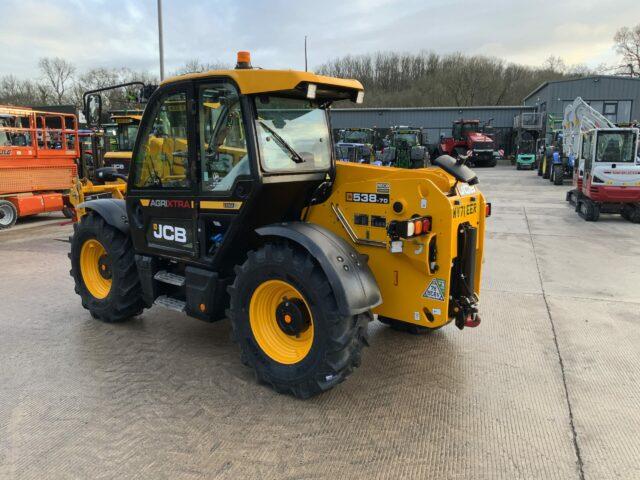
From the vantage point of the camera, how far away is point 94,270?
528 cm

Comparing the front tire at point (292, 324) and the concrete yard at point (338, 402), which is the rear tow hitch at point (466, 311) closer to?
the concrete yard at point (338, 402)

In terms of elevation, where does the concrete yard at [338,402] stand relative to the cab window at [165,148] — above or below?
below

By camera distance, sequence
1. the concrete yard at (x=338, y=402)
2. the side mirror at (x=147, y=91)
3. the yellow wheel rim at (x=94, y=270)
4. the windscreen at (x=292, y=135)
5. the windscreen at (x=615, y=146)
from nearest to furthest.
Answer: the concrete yard at (x=338, y=402) < the windscreen at (x=292, y=135) < the side mirror at (x=147, y=91) < the yellow wheel rim at (x=94, y=270) < the windscreen at (x=615, y=146)

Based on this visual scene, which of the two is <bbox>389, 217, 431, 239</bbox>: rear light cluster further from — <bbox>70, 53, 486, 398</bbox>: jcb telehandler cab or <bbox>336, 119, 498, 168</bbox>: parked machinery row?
<bbox>336, 119, 498, 168</bbox>: parked machinery row

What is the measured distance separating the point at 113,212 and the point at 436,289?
3.20 metres

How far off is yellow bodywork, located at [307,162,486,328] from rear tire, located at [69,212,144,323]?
6.30 feet

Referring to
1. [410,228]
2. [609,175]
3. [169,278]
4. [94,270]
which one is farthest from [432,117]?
[410,228]

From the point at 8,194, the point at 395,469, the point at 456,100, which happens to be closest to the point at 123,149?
the point at 8,194

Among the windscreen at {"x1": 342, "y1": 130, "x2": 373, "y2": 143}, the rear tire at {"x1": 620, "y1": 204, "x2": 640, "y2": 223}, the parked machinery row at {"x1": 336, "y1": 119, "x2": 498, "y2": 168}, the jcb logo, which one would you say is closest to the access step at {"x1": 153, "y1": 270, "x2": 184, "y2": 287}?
the jcb logo

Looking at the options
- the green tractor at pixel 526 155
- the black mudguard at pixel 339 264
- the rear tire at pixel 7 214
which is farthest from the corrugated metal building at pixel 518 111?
the black mudguard at pixel 339 264

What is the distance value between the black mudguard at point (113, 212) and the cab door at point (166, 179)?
0.29 m

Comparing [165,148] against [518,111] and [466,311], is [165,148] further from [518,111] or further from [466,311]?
[518,111]

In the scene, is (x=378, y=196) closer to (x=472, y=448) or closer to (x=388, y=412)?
(x=388, y=412)

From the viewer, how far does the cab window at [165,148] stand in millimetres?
4012
